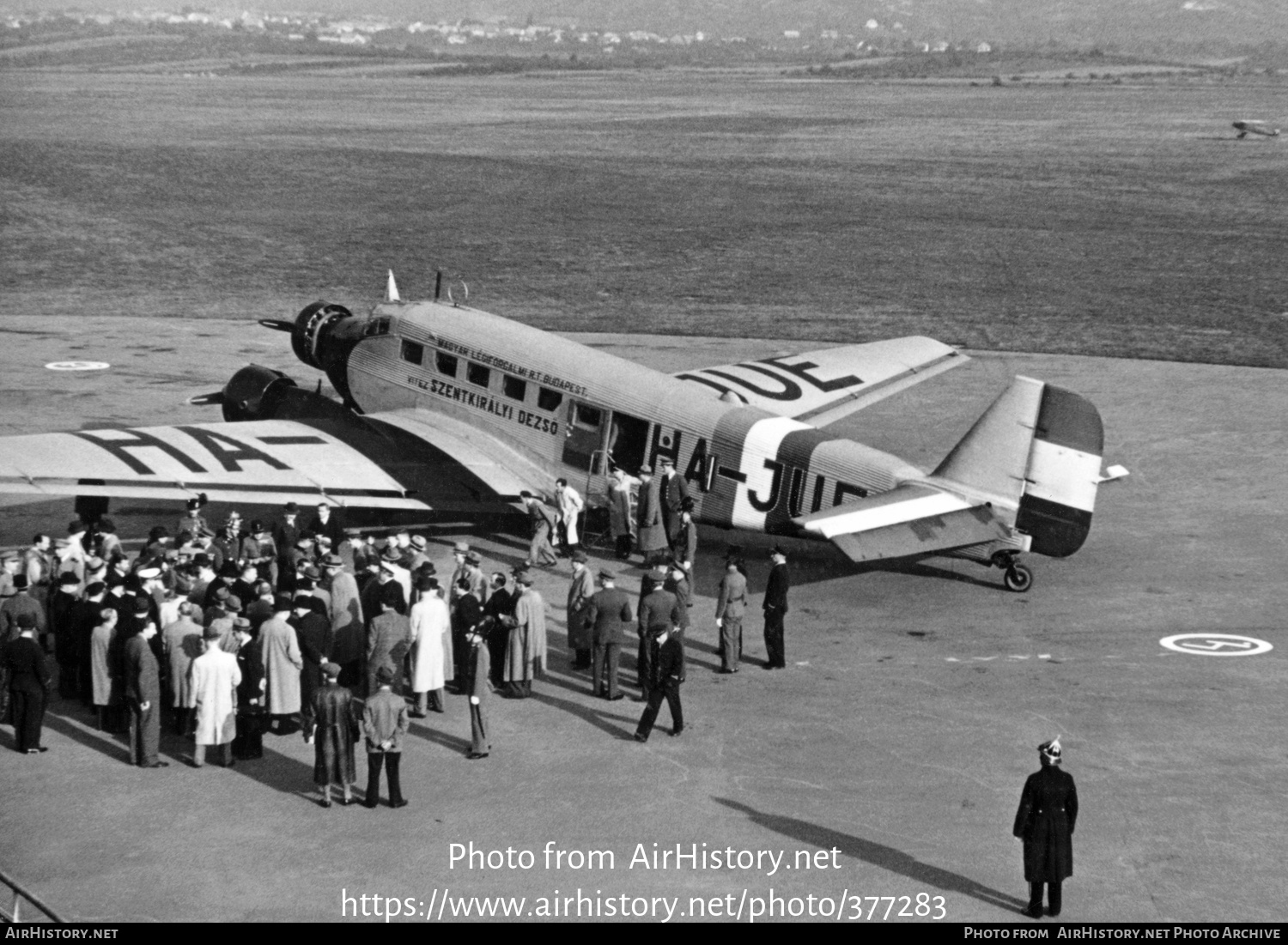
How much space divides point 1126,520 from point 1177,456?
17.3ft

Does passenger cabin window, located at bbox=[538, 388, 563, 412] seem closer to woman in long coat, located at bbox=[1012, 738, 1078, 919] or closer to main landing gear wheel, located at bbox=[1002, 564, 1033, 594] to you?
main landing gear wheel, located at bbox=[1002, 564, 1033, 594]

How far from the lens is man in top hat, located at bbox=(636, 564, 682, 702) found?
793 inches

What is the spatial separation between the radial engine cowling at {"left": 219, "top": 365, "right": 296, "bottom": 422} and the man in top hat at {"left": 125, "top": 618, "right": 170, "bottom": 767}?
1210 cm

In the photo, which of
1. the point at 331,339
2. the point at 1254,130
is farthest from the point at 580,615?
the point at 1254,130

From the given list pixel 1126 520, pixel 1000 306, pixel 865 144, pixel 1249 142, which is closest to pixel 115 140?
pixel 865 144

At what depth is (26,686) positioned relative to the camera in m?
18.8

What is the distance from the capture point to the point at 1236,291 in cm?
5612

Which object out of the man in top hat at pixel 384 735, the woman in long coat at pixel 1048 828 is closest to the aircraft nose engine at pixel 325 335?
the man in top hat at pixel 384 735

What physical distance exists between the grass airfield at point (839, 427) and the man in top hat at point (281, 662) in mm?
615

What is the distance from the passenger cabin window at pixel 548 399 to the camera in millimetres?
28219

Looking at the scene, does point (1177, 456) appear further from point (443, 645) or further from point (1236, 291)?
point (1236, 291)

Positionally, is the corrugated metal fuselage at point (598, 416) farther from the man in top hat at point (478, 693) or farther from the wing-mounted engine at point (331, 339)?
the man in top hat at point (478, 693)

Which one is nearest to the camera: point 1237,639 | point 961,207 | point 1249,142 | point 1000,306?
point 1237,639

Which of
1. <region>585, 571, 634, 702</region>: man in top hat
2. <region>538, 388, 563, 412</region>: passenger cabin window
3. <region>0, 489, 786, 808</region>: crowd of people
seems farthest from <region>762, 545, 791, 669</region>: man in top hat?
<region>538, 388, 563, 412</region>: passenger cabin window
